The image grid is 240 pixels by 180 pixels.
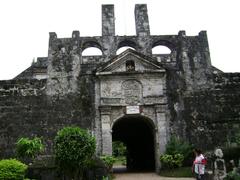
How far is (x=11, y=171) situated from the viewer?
10773 millimetres

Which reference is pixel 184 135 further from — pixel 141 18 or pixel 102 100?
pixel 141 18

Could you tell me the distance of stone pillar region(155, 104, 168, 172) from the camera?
17.2 metres

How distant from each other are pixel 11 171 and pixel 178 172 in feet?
24.9

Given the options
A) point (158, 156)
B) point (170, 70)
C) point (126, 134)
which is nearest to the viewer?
point (158, 156)

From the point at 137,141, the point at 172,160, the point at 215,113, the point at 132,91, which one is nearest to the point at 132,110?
the point at 132,91

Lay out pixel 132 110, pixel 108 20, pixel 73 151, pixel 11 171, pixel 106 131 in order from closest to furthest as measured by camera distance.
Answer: pixel 11 171, pixel 73 151, pixel 106 131, pixel 132 110, pixel 108 20

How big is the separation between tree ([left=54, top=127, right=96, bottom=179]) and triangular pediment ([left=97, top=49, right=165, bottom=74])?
6.81m

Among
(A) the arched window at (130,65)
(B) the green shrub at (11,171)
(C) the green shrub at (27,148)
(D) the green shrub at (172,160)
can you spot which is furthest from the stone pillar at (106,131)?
(B) the green shrub at (11,171)

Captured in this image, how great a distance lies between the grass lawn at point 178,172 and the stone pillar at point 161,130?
100 centimetres

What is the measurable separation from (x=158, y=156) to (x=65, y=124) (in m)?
5.05

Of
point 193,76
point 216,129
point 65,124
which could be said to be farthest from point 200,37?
point 65,124

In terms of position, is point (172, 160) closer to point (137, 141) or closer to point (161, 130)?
point (161, 130)

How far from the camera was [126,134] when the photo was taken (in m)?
24.3

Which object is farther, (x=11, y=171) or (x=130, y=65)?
(x=130, y=65)
